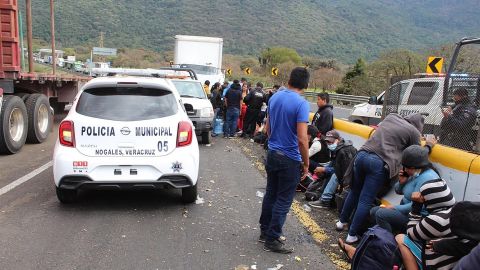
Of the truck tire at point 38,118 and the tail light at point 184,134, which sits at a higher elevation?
the tail light at point 184,134

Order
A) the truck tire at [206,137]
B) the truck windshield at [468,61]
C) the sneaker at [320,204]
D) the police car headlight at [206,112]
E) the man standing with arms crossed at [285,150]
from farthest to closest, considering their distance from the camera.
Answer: the truck windshield at [468,61] < the truck tire at [206,137] < the police car headlight at [206,112] < the sneaker at [320,204] < the man standing with arms crossed at [285,150]

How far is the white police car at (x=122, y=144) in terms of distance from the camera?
5.65 meters

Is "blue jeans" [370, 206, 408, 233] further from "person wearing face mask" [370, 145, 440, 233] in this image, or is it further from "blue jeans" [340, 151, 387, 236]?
"blue jeans" [340, 151, 387, 236]

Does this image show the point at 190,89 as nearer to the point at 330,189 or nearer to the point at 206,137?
the point at 206,137

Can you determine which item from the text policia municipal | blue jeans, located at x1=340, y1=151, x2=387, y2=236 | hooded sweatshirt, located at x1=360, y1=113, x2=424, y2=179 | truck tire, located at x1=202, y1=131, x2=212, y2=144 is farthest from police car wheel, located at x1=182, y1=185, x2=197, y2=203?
truck tire, located at x1=202, y1=131, x2=212, y2=144

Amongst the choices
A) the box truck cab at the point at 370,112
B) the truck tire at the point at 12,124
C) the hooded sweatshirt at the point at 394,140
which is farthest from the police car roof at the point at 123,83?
the box truck cab at the point at 370,112

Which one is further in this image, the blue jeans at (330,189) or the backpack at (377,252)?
the blue jeans at (330,189)

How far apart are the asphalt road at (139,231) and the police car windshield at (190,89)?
610cm

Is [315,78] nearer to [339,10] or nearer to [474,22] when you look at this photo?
[339,10]

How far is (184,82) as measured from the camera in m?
13.7

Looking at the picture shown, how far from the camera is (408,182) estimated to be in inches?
174

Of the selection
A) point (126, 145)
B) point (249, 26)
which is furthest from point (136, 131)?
point (249, 26)

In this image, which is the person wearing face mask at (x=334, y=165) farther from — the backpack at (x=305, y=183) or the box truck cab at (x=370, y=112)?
the box truck cab at (x=370, y=112)

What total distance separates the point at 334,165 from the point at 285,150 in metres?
1.71
